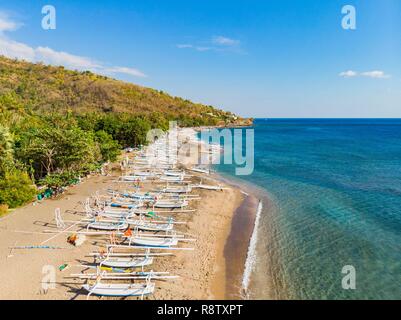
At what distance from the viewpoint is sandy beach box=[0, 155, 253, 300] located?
1394 centimetres

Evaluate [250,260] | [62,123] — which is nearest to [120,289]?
[250,260]

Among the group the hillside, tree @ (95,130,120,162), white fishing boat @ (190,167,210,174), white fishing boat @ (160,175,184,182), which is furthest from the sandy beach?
the hillside

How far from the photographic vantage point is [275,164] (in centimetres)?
4884

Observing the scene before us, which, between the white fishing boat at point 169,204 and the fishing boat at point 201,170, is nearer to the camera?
the white fishing boat at point 169,204

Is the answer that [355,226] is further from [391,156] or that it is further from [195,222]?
[391,156]

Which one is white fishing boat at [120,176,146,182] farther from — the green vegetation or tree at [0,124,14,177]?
tree at [0,124,14,177]

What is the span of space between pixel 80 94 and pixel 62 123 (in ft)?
271

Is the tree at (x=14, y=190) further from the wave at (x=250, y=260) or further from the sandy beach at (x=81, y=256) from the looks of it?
the wave at (x=250, y=260)

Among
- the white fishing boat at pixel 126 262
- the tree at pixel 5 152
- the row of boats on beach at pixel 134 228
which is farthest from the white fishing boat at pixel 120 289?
the tree at pixel 5 152

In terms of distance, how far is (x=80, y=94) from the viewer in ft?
384

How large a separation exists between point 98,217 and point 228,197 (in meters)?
13.8

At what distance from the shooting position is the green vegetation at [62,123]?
26.5m

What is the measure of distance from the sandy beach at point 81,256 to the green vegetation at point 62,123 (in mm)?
4066

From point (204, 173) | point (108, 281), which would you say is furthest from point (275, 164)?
point (108, 281)
